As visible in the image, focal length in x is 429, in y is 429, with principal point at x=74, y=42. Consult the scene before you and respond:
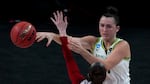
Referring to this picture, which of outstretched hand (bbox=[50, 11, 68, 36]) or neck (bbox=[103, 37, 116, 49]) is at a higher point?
outstretched hand (bbox=[50, 11, 68, 36])

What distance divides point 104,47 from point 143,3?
23.6ft

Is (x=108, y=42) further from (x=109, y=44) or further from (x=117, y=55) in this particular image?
(x=117, y=55)

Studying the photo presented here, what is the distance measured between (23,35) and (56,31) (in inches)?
220

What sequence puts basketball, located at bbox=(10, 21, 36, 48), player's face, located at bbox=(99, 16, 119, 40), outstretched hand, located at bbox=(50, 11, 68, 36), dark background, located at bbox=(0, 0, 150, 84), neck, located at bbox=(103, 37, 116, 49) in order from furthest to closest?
1. dark background, located at bbox=(0, 0, 150, 84)
2. neck, located at bbox=(103, 37, 116, 49)
3. basketball, located at bbox=(10, 21, 36, 48)
4. player's face, located at bbox=(99, 16, 119, 40)
5. outstretched hand, located at bbox=(50, 11, 68, 36)

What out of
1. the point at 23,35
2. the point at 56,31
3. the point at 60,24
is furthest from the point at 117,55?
the point at 56,31

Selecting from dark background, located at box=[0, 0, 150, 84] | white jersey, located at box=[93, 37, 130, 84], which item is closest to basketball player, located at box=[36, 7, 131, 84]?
white jersey, located at box=[93, 37, 130, 84]

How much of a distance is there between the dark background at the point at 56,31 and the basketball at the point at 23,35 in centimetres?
230

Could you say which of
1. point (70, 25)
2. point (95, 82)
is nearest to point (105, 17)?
point (95, 82)

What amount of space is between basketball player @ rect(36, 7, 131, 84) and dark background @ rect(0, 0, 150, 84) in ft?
7.39

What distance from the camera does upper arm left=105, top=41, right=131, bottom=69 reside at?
3877mm

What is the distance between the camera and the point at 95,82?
3059 mm

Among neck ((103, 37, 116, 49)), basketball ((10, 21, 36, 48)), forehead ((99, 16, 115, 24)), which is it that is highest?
forehead ((99, 16, 115, 24))

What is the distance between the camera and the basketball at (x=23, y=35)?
4.16m

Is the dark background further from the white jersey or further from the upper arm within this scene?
the upper arm
